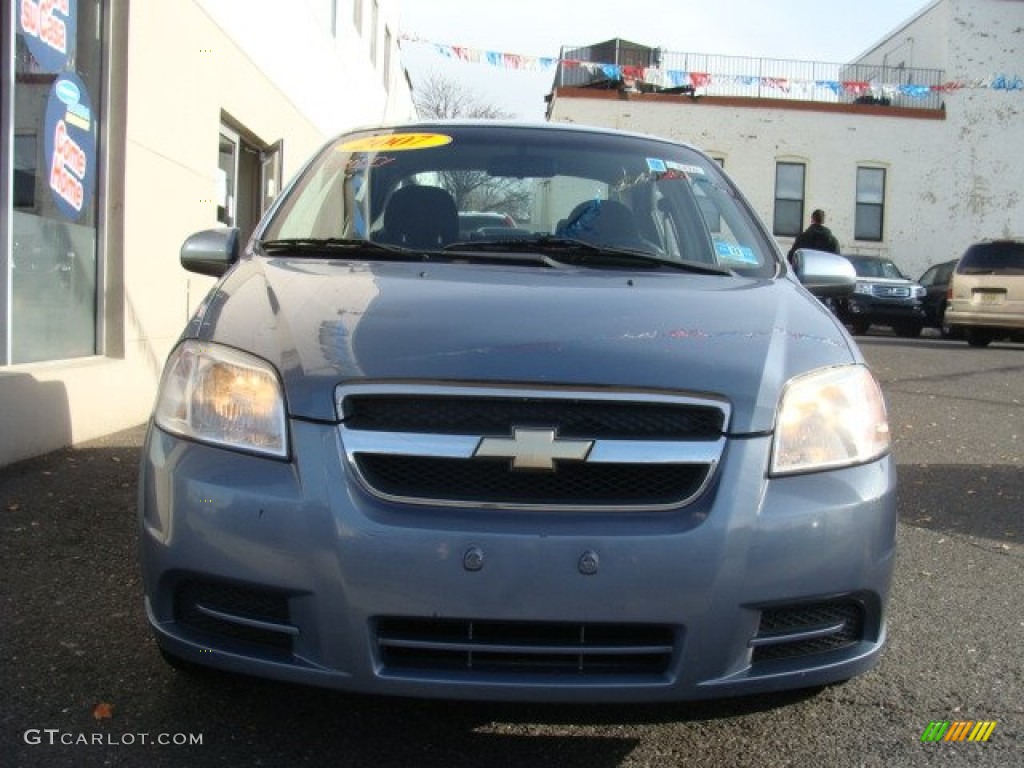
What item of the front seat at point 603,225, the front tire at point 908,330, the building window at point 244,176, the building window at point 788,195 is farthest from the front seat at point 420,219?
the building window at point 788,195

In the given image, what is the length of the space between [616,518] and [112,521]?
3.13 metres

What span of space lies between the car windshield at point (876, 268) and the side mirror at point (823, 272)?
18.4 m

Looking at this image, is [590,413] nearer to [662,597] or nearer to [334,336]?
[662,597]

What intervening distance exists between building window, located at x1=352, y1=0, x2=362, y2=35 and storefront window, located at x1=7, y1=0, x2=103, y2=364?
11.0 m

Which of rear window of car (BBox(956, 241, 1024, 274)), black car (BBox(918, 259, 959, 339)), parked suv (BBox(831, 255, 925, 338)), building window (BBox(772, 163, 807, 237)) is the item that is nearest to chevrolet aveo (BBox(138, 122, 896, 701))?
rear window of car (BBox(956, 241, 1024, 274))

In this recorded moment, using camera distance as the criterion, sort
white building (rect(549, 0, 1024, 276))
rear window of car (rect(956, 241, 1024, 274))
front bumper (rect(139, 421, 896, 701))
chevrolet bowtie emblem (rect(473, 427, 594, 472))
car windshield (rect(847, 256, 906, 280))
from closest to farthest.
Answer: front bumper (rect(139, 421, 896, 701)), chevrolet bowtie emblem (rect(473, 427, 594, 472)), rear window of car (rect(956, 241, 1024, 274)), car windshield (rect(847, 256, 906, 280)), white building (rect(549, 0, 1024, 276))

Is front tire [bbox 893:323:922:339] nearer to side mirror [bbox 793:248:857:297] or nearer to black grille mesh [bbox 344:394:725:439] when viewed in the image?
side mirror [bbox 793:248:857:297]

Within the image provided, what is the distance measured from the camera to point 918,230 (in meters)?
27.5

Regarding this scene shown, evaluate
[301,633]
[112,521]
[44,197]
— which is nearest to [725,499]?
[301,633]

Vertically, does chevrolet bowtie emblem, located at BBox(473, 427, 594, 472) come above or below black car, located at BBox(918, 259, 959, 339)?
below

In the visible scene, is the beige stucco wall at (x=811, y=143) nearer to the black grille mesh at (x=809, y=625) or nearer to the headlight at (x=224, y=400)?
the headlight at (x=224, y=400)

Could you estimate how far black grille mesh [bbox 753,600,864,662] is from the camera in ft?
7.92

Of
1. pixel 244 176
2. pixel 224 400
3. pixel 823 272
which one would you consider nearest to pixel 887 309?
pixel 244 176

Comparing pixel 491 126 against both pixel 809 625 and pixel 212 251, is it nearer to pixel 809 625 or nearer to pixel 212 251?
pixel 212 251
